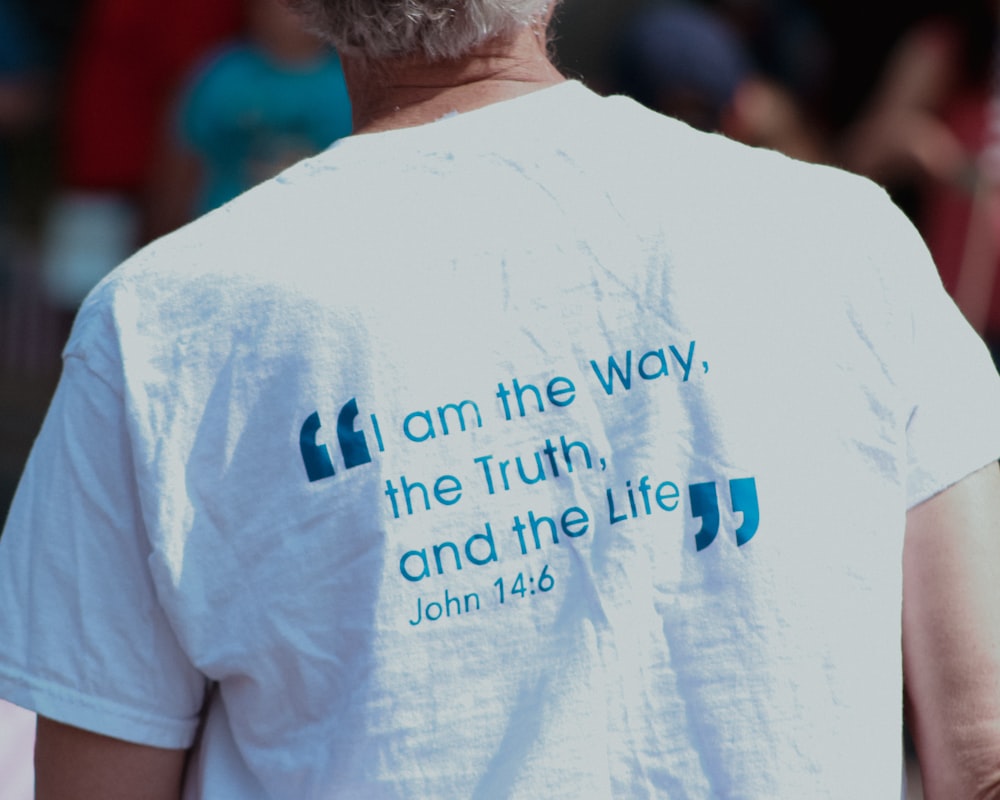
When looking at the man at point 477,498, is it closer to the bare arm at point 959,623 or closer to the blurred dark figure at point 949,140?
the bare arm at point 959,623

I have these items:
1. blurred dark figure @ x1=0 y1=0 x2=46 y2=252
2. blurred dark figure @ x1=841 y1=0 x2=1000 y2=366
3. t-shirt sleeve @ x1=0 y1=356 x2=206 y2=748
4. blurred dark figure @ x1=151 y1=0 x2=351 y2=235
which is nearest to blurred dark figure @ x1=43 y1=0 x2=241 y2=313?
blurred dark figure @ x1=0 y1=0 x2=46 y2=252

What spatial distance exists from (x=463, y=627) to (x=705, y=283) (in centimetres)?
33

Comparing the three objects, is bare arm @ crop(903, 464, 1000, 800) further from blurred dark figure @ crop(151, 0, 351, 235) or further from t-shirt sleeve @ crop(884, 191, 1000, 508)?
blurred dark figure @ crop(151, 0, 351, 235)

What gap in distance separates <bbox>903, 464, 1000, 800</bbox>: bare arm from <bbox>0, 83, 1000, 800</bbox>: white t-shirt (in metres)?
0.07

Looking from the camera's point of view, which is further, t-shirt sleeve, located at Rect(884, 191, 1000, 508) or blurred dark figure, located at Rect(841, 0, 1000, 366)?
blurred dark figure, located at Rect(841, 0, 1000, 366)

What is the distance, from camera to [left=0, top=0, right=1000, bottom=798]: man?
114cm

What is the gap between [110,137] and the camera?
184 inches

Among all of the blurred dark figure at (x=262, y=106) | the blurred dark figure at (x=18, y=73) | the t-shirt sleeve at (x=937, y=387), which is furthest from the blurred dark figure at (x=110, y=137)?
the t-shirt sleeve at (x=937, y=387)

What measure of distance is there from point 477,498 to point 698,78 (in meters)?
3.14

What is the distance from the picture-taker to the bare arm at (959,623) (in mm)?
1247

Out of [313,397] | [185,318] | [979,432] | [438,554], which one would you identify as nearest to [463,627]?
[438,554]

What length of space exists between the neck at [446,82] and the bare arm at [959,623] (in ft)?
1.65

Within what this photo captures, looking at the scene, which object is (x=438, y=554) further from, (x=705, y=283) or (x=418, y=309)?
(x=705, y=283)

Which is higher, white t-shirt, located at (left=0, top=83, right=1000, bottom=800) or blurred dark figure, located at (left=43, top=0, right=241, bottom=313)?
blurred dark figure, located at (left=43, top=0, right=241, bottom=313)
